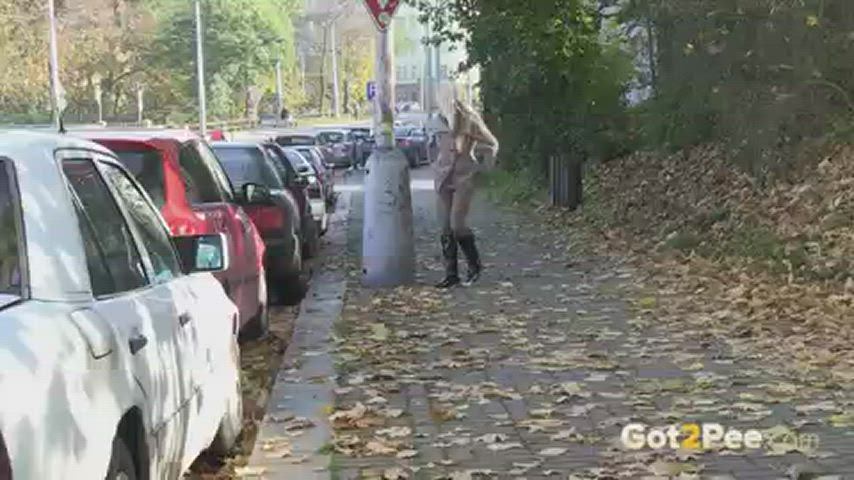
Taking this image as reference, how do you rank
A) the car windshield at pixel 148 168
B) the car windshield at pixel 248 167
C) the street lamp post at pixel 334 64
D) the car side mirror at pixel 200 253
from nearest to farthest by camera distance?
the car side mirror at pixel 200 253, the car windshield at pixel 148 168, the car windshield at pixel 248 167, the street lamp post at pixel 334 64

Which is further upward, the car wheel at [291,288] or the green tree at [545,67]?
the green tree at [545,67]

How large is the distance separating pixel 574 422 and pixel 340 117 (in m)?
106

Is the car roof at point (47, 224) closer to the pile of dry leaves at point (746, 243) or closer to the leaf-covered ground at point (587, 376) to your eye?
the leaf-covered ground at point (587, 376)

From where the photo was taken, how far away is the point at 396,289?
36.4 ft

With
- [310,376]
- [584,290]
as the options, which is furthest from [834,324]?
[310,376]

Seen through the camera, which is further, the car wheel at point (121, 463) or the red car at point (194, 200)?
the red car at point (194, 200)

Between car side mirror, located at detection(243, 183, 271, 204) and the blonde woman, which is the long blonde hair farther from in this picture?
car side mirror, located at detection(243, 183, 271, 204)

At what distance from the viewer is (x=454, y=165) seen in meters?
11.1

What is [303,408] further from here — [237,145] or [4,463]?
[237,145]

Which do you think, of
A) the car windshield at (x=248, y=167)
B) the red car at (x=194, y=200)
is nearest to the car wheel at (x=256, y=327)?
the red car at (x=194, y=200)

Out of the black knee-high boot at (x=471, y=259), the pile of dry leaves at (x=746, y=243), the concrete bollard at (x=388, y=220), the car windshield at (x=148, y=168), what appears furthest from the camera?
the black knee-high boot at (x=471, y=259)

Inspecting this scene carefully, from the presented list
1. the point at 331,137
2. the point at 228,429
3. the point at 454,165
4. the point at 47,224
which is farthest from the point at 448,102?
the point at 331,137

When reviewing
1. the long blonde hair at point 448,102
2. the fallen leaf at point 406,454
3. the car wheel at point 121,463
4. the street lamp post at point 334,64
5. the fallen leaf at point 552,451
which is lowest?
the fallen leaf at point 406,454

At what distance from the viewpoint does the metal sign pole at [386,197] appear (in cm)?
1104
